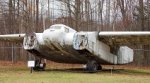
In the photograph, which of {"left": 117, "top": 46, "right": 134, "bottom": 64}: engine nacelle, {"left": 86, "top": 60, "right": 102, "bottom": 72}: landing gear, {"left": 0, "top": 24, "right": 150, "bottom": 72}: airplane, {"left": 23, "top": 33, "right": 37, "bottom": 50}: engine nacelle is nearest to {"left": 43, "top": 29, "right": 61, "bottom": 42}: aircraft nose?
{"left": 0, "top": 24, "right": 150, "bottom": 72}: airplane

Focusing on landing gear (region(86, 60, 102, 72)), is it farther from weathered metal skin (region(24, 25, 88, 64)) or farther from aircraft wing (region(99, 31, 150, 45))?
aircraft wing (region(99, 31, 150, 45))

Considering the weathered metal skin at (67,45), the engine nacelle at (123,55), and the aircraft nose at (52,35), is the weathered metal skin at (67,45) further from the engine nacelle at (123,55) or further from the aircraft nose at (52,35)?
the engine nacelle at (123,55)

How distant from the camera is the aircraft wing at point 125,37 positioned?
27.4 metres

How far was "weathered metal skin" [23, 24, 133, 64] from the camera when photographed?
27.8 m

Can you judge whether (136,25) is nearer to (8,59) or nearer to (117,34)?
(8,59)

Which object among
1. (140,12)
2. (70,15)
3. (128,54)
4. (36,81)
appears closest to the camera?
(36,81)

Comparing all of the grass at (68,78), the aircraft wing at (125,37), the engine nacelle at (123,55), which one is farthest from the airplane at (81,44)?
the grass at (68,78)

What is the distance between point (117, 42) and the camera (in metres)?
30.2

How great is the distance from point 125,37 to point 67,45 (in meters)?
3.91

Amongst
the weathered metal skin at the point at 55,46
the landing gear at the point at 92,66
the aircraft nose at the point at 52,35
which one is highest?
the aircraft nose at the point at 52,35

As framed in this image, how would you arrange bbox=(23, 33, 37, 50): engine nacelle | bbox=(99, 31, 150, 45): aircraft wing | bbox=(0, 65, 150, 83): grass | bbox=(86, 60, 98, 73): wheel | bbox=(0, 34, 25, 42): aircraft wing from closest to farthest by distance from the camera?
1. bbox=(0, 65, 150, 83): grass
2. bbox=(99, 31, 150, 45): aircraft wing
3. bbox=(86, 60, 98, 73): wheel
4. bbox=(23, 33, 37, 50): engine nacelle
5. bbox=(0, 34, 25, 42): aircraft wing

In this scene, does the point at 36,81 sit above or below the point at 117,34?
below

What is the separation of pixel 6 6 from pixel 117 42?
85.6 feet

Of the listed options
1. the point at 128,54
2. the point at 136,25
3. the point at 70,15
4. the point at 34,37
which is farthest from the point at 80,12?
the point at 34,37
